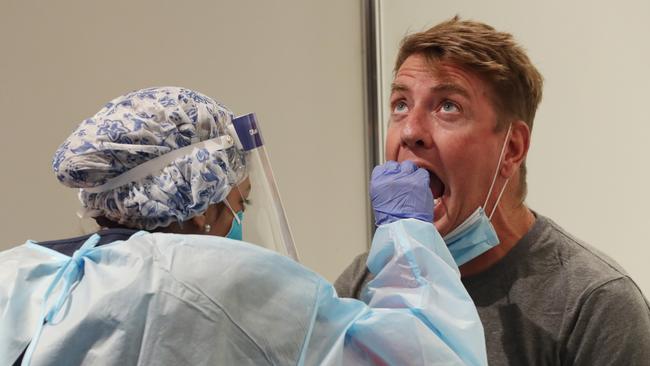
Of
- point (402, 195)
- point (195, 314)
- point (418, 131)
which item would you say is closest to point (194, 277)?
point (195, 314)

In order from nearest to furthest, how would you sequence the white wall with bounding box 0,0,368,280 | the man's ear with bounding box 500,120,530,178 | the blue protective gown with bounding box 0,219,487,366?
the blue protective gown with bounding box 0,219,487,366
the man's ear with bounding box 500,120,530,178
the white wall with bounding box 0,0,368,280

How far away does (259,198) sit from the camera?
1.29 m

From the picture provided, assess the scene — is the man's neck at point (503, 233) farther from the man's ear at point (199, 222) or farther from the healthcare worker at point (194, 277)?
the man's ear at point (199, 222)

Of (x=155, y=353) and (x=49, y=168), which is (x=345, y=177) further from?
(x=155, y=353)

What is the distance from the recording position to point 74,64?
187 cm

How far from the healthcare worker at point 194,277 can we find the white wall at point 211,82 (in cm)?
76

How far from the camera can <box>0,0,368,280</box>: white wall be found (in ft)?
5.89

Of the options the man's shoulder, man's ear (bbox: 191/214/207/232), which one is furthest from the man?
man's ear (bbox: 191/214/207/232)

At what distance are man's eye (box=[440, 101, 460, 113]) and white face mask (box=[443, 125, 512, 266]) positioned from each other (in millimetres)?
117

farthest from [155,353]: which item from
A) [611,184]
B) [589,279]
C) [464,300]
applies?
[611,184]

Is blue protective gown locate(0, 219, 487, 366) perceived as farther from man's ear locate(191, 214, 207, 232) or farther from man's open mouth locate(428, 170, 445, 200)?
man's open mouth locate(428, 170, 445, 200)

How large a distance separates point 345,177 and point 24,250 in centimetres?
156

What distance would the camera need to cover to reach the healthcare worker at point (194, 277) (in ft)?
3.00

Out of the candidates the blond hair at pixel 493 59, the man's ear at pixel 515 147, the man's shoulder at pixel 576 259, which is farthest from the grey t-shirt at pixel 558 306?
the blond hair at pixel 493 59
